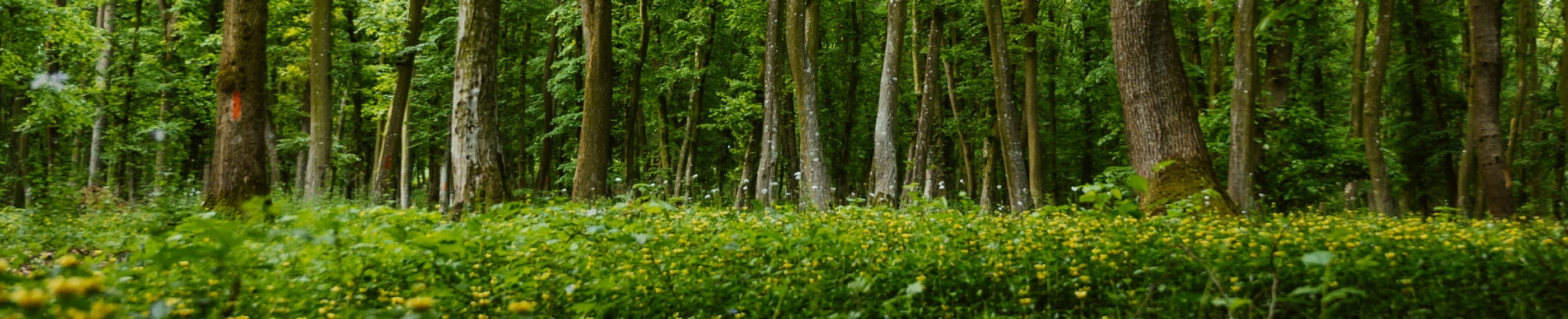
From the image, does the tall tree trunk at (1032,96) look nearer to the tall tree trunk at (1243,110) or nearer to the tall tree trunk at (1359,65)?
the tall tree trunk at (1243,110)

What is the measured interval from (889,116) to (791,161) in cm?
540

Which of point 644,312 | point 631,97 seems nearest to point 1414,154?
point 631,97

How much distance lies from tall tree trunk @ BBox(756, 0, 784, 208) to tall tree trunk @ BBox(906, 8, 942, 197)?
404cm

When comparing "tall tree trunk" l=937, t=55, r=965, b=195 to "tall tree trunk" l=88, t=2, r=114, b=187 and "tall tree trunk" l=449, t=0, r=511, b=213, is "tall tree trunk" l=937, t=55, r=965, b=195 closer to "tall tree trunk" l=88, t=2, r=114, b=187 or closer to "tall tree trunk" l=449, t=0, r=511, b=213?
"tall tree trunk" l=449, t=0, r=511, b=213

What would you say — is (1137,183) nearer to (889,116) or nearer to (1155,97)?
(1155,97)

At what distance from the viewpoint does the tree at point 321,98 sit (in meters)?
15.0

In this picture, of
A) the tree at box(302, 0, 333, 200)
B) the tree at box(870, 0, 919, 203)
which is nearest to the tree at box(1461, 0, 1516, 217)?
the tree at box(870, 0, 919, 203)

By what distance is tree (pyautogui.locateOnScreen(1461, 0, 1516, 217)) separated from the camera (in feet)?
39.1

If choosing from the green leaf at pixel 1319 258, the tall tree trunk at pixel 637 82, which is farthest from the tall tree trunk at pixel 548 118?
the green leaf at pixel 1319 258

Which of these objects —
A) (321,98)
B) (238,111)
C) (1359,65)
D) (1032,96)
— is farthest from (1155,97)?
(321,98)

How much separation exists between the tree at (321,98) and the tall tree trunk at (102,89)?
8871 millimetres

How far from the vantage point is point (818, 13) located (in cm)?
1552

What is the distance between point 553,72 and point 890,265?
25.2m

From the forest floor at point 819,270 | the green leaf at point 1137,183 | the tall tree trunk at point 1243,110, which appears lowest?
the forest floor at point 819,270
